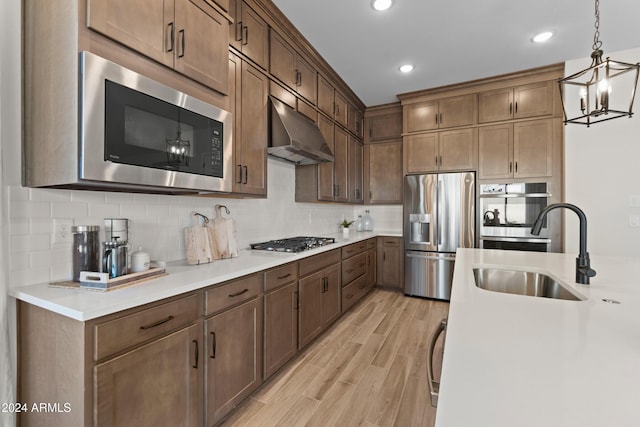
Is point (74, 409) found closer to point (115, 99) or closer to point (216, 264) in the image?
point (216, 264)

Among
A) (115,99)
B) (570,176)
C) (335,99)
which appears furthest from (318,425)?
(570,176)

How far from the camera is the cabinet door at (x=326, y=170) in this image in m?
3.33

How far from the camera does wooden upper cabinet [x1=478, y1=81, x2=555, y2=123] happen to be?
3430 millimetres

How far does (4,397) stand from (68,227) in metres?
0.73

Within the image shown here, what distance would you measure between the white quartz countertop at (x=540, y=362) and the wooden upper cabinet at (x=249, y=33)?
215cm

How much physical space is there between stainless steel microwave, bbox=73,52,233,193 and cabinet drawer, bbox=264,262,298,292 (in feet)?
2.12

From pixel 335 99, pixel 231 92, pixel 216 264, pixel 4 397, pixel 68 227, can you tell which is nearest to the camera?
pixel 4 397

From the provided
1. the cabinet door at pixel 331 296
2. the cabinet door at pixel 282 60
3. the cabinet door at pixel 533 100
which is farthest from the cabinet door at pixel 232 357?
the cabinet door at pixel 533 100

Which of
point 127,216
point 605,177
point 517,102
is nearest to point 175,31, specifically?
point 127,216

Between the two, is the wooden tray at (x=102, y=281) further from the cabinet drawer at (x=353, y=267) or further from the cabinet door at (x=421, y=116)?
the cabinet door at (x=421, y=116)

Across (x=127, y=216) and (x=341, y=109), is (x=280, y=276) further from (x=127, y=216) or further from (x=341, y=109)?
(x=341, y=109)

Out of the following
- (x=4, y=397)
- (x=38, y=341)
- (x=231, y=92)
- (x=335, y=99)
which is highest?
(x=335, y=99)

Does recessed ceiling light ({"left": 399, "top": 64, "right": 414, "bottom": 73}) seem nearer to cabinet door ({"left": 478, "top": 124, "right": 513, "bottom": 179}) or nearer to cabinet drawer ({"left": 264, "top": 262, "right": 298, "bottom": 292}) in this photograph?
cabinet door ({"left": 478, "top": 124, "right": 513, "bottom": 179})

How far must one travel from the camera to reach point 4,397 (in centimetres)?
117
